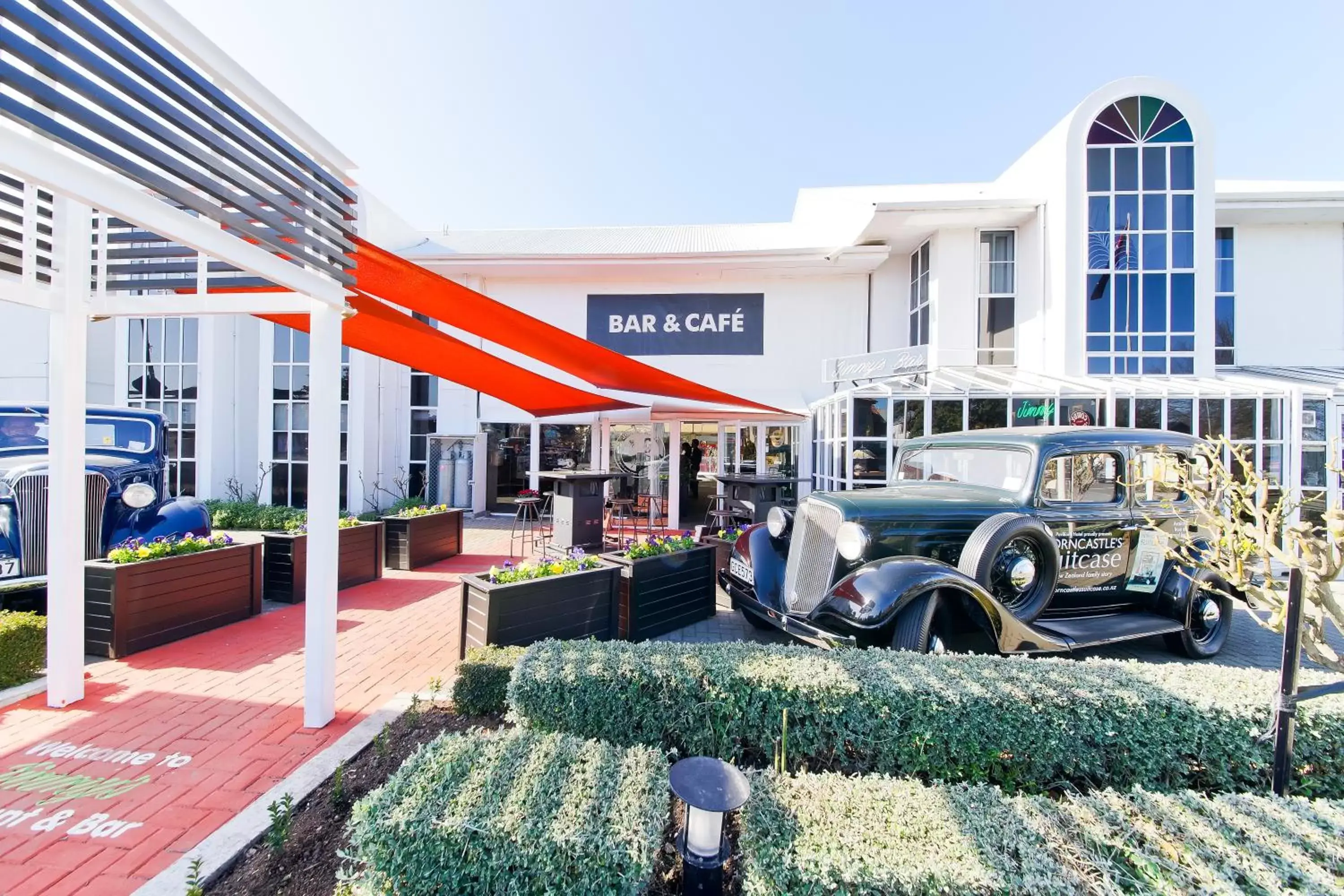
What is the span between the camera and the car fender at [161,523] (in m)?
4.94

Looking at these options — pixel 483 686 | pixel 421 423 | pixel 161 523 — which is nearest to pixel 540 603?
pixel 483 686

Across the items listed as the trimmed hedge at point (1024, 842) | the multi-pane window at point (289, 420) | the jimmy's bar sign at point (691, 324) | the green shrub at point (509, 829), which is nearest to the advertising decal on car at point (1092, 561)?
the trimmed hedge at point (1024, 842)

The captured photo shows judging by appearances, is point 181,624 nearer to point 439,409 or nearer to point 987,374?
point 439,409

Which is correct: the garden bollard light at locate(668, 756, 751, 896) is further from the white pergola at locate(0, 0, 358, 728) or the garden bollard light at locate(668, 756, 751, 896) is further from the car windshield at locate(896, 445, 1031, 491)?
the car windshield at locate(896, 445, 1031, 491)

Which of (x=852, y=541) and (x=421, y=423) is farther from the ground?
(x=421, y=423)

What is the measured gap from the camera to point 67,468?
320 centimetres

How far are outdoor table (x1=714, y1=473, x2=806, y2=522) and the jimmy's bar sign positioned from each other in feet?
17.2

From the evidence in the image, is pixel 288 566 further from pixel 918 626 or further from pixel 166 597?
pixel 918 626

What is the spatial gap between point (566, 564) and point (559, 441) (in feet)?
28.5

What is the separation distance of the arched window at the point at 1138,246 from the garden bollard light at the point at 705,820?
478 inches

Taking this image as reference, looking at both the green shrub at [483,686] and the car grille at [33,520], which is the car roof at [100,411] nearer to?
the car grille at [33,520]

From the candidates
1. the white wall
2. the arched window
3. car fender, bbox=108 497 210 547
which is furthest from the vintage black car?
the white wall

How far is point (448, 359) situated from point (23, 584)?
370 cm

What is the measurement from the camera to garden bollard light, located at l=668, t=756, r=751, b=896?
1.59 metres
